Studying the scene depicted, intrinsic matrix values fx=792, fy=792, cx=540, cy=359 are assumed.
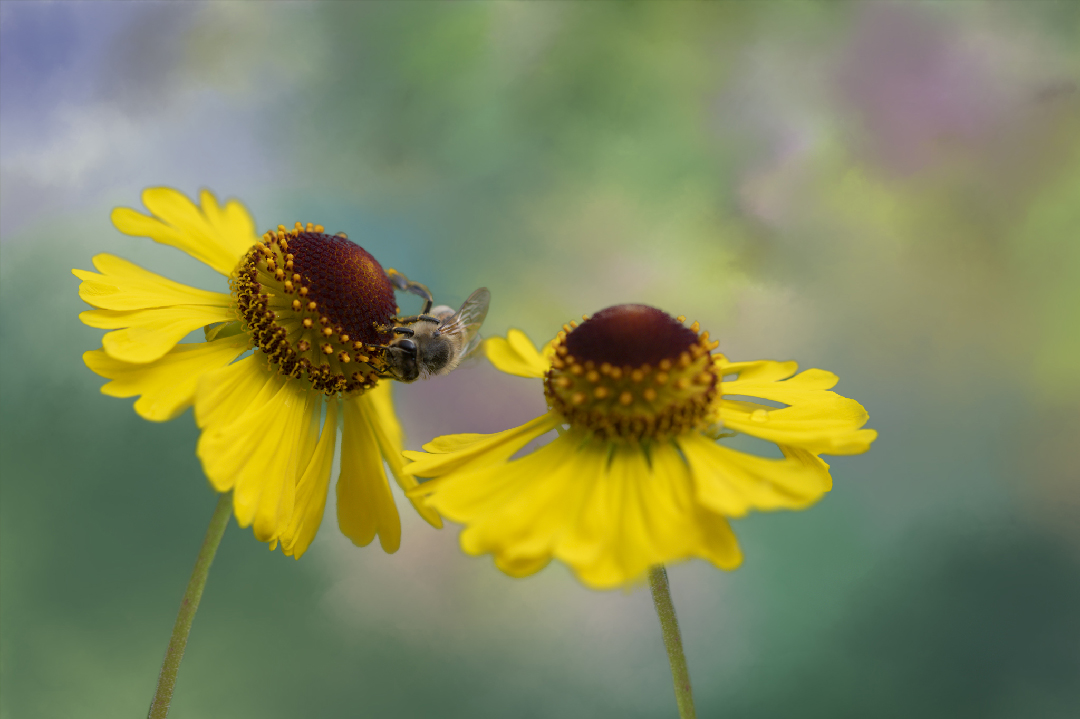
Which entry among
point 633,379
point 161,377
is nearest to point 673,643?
point 633,379

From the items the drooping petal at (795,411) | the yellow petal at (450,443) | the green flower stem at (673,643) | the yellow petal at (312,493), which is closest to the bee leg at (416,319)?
the yellow petal at (312,493)

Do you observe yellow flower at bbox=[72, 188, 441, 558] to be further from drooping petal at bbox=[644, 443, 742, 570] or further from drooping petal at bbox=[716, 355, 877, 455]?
drooping petal at bbox=[716, 355, 877, 455]

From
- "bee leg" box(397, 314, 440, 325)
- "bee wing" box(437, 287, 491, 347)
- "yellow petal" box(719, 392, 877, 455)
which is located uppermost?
"bee wing" box(437, 287, 491, 347)

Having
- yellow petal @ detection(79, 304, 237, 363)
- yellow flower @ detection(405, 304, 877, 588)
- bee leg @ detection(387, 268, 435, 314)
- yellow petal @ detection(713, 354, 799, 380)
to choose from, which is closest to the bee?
bee leg @ detection(387, 268, 435, 314)

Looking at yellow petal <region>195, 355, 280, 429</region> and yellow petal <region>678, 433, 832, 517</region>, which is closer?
yellow petal <region>678, 433, 832, 517</region>

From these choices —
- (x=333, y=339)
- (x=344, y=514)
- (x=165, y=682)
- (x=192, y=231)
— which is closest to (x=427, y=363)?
(x=333, y=339)

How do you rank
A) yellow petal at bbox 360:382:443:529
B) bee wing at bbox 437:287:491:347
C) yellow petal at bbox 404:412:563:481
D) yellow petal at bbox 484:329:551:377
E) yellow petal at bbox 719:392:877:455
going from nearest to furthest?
1. yellow petal at bbox 719:392:877:455
2. yellow petal at bbox 404:412:563:481
3. yellow petal at bbox 484:329:551:377
4. yellow petal at bbox 360:382:443:529
5. bee wing at bbox 437:287:491:347

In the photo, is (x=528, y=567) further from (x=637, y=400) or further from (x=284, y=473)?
(x=284, y=473)
